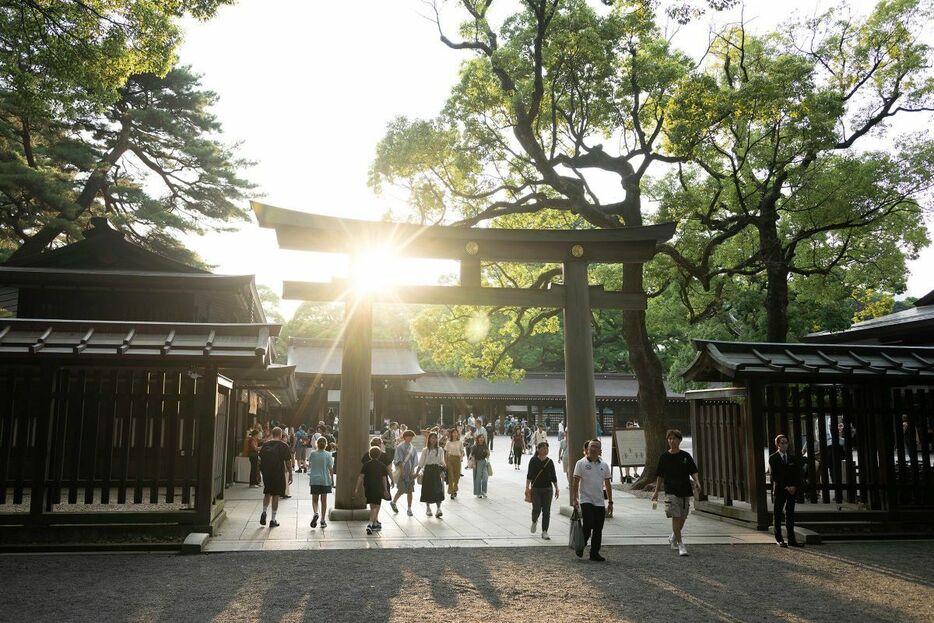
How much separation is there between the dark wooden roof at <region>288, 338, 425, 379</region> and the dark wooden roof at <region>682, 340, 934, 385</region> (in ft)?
93.8

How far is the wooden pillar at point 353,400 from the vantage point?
41.2 feet

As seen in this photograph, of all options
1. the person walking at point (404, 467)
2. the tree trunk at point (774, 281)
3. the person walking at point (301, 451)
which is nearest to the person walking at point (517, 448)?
the person walking at point (301, 451)

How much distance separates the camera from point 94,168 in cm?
2561

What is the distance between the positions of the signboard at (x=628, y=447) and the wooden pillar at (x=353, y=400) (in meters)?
8.82

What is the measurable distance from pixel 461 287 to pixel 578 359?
2718mm

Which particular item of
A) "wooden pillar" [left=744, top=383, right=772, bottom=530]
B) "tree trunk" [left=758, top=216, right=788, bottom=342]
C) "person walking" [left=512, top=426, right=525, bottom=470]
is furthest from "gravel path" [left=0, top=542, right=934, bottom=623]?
"person walking" [left=512, top=426, right=525, bottom=470]

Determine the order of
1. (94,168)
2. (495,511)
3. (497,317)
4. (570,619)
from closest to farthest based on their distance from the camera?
(570,619), (495,511), (94,168), (497,317)

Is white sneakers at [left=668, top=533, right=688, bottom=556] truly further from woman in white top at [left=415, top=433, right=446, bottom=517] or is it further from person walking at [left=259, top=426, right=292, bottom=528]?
person walking at [left=259, top=426, right=292, bottom=528]

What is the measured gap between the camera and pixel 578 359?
45.2 feet

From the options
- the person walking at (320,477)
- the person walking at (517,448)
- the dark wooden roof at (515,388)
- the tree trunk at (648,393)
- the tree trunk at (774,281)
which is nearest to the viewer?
the person walking at (320,477)

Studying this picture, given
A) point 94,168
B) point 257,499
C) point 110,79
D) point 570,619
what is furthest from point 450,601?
point 94,168

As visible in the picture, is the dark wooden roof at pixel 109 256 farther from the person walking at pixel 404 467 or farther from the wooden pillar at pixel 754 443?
the wooden pillar at pixel 754 443

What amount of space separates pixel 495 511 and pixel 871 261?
1456 centimetres

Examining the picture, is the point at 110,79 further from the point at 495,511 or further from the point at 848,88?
the point at 848,88
